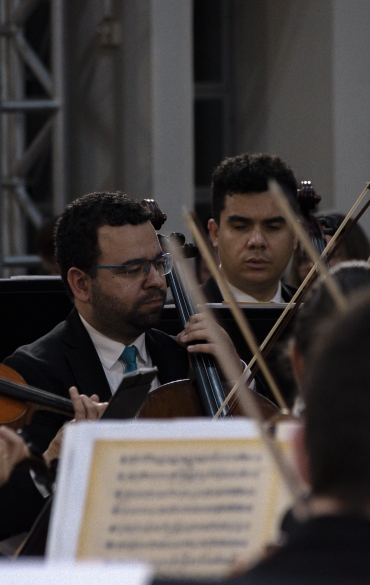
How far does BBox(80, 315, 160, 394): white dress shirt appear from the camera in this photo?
2047 mm

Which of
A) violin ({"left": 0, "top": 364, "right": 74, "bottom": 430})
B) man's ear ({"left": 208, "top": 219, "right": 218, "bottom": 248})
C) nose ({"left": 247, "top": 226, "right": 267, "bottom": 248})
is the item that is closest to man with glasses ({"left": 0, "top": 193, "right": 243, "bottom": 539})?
violin ({"left": 0, "top": 364, "right": 74, "bottom": 430})

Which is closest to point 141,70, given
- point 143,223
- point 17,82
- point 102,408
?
point 17,82

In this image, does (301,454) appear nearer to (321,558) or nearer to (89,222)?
(321,558)

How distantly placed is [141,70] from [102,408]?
3253mm

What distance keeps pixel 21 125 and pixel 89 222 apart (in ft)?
8.95

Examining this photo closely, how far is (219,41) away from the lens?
16.7 ft

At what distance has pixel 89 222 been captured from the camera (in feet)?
6.93

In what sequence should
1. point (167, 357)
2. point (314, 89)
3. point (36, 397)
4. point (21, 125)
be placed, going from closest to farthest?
point (36, 397), point (167, 357), point (314, 89), point (21, 125)

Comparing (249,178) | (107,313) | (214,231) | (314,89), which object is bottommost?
(107,313)

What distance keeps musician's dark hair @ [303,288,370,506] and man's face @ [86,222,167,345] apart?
4.40 feet

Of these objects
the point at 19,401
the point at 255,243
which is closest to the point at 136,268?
the point at 19,401

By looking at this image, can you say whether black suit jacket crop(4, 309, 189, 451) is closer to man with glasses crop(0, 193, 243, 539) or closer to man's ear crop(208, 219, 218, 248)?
man with glasses crop(0, 193, 243, 539)

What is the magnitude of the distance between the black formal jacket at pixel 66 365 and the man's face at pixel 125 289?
6 cm

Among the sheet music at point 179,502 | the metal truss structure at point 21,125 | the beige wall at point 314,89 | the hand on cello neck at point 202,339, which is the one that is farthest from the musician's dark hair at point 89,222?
the metal truss structure at point 21,125
